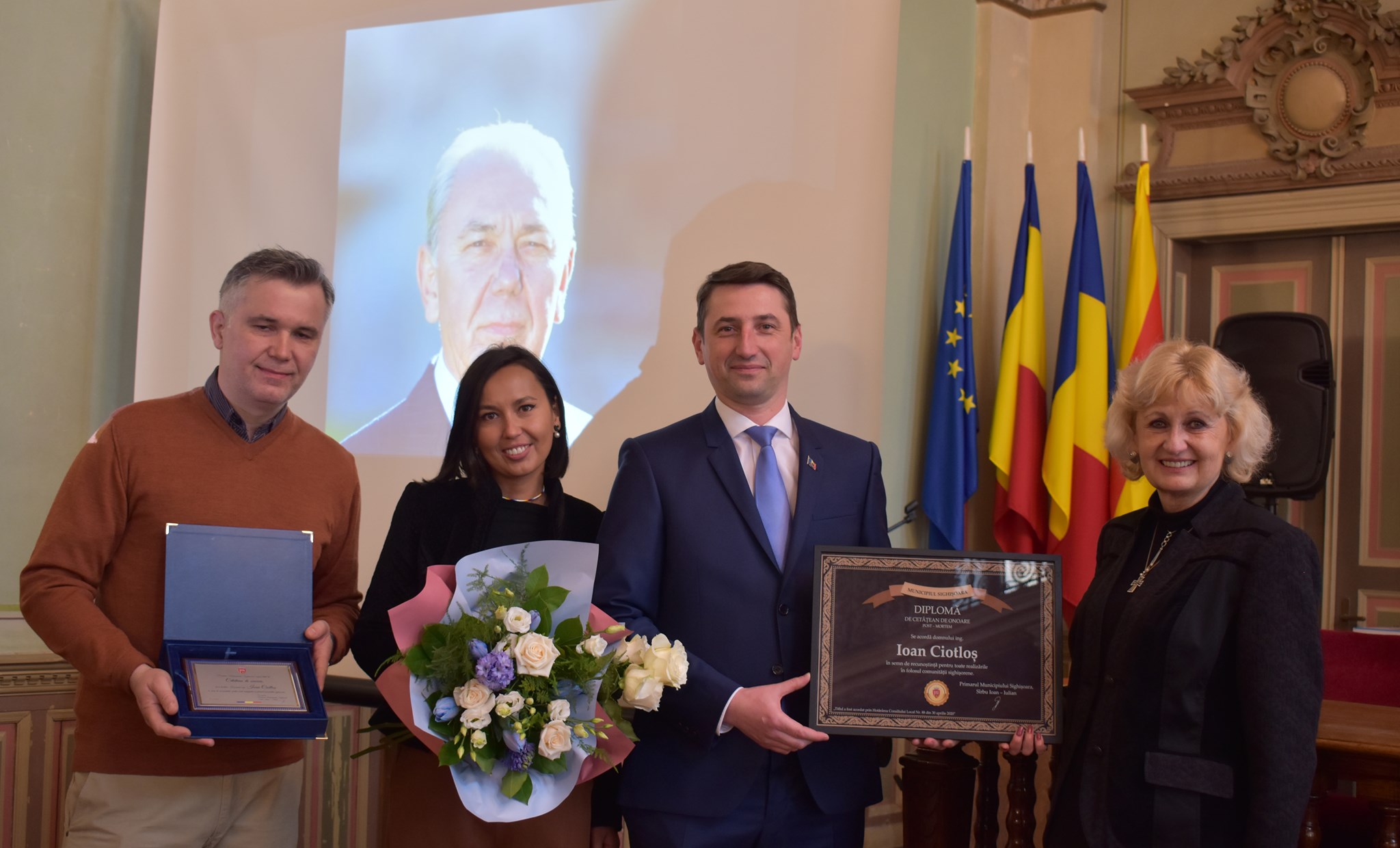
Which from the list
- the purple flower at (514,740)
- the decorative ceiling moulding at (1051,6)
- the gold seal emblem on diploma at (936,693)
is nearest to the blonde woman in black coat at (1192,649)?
the gold seal emblem on diploma at (936,693)

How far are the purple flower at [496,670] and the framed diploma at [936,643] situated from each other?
2.00 ft

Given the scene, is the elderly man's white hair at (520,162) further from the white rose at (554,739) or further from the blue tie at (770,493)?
the white rose at (554,739)

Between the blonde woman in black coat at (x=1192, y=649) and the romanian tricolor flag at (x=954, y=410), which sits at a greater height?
the romanian tricolor flag at (x=954, y=410)

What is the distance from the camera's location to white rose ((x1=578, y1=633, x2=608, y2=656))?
2.01m

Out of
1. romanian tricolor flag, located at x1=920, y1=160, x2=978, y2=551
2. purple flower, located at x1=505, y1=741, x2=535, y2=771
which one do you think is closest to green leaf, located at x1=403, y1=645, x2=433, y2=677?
purple flower, located at x1=505, y1=741, x2=535, y2=771

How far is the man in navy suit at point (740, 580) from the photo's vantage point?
222cm

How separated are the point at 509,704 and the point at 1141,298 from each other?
330 centimetres

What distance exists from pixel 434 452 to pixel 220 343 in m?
2.10

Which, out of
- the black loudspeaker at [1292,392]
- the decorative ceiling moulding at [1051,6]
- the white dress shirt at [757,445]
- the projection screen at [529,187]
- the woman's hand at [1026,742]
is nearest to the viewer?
the woman's hand at [1026,742]

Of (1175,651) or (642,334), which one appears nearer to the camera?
(1175,651)

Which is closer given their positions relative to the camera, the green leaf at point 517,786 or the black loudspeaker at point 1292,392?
the green leaf at point 517,786

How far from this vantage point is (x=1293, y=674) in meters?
1.89

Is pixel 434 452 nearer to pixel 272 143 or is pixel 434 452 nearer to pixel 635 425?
pixel 635 425

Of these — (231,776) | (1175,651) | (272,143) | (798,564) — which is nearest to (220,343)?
(231,776)
